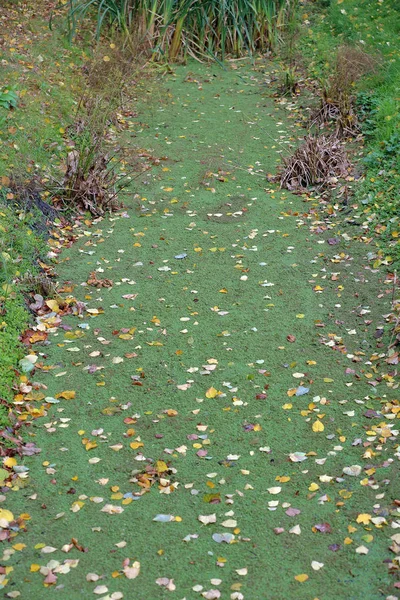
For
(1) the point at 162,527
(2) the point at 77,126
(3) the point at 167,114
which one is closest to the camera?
(1) the point at 162,527

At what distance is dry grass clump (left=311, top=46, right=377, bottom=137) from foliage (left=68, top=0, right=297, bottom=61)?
1.87 meters

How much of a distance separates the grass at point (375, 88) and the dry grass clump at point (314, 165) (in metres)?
0.27

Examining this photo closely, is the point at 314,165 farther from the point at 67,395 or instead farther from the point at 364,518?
the point at 364,518

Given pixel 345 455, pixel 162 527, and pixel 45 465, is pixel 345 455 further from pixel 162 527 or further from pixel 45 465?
pixel 45 465

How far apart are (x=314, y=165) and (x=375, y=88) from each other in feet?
6.18

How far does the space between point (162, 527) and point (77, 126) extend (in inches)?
194

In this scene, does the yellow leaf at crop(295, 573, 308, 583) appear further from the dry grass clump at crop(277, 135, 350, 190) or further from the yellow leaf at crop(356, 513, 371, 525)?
the dry grass clump at crop(277, 135, 350, 190)

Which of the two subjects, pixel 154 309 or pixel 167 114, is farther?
pixel 167 114

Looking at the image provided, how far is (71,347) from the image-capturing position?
4.76 metres

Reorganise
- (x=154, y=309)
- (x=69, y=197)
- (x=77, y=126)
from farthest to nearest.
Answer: (x=77, y=126) → (x=69, y=197) → (x=154, y=309)

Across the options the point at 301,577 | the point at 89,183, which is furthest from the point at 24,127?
the point at 301,577

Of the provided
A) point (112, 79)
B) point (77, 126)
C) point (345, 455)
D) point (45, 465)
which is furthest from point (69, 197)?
point (345, 455)

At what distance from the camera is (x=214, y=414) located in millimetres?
4176

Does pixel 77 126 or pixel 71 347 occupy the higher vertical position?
pixel 77 126
